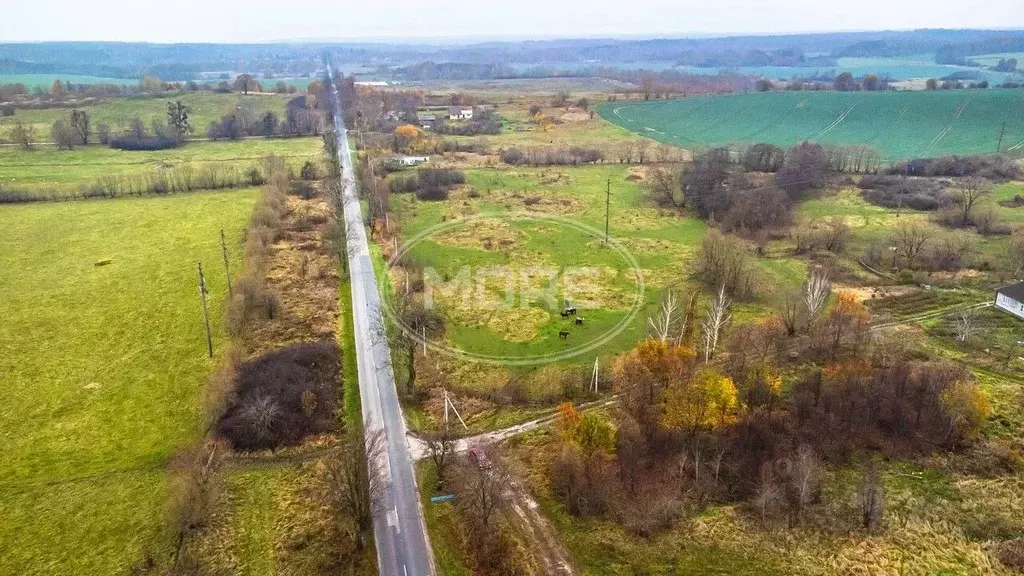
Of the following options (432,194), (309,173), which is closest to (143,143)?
(309,173)

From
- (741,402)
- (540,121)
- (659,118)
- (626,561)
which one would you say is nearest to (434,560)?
(626,561)

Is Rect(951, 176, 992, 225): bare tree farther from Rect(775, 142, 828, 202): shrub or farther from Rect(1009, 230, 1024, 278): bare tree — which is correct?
Rect(775, 142, 828, 202): shrub

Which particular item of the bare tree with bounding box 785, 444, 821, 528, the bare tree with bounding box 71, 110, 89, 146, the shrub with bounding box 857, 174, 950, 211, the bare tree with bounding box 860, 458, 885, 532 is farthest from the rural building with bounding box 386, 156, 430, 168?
the bare tree with bounding box 860, 458, 885, 532

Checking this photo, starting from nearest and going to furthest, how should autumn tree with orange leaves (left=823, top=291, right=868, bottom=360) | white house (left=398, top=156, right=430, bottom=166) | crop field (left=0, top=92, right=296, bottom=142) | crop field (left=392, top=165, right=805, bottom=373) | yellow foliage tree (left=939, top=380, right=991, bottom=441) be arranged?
yellow foliage tree (left=939, top=380, right=991, bottom=441)
autumn tree with orange leaves (left=823, top=291, right=868, bottom=360)
crop field (left=392, top=165, right=805, bottom=373)
white house (left=398, top=156, right=430, bottom=166)
crop field (left=0, top=92, right=296, bottom=142)

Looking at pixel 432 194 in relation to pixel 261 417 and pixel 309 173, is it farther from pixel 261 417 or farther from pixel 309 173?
pixel 261 417

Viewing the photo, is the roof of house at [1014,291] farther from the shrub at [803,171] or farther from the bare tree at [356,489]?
the bare tree at [356,489]
